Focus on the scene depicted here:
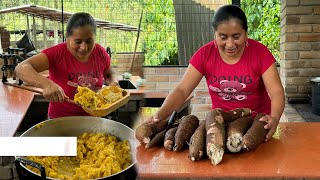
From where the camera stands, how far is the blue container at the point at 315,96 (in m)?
3.10

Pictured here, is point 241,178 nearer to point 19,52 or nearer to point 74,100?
point 74,100

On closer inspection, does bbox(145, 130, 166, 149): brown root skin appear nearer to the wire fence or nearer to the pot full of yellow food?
the pot full of yellow food

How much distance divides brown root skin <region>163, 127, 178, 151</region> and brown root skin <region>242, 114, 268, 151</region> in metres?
0.20

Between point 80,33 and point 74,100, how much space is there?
5.9 inches

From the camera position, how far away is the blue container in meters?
3.10

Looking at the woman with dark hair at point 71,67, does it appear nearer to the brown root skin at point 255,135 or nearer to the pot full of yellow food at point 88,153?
the pot full of yellow food at point 88,153

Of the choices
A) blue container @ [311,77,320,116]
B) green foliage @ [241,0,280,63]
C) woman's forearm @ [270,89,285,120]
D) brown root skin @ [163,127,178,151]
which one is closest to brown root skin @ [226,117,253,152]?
brown root skin @ [163,127,178,151]

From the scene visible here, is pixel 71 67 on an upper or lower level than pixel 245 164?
upper

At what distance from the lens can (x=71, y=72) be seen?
86 cm

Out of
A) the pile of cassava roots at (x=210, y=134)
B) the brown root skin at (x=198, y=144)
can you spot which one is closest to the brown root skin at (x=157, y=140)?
the pile of cassava roots at (x=210, y=134)

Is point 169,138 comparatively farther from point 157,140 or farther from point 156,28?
point 156,28

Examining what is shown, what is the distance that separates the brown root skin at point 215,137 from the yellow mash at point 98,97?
0.90 feet

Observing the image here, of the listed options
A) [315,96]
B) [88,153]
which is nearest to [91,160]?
[88,153]

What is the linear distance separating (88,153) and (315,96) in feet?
8.95
